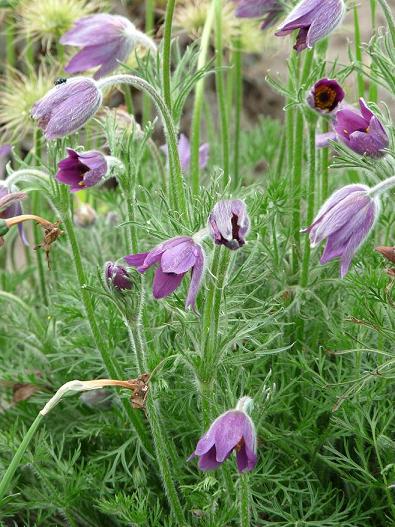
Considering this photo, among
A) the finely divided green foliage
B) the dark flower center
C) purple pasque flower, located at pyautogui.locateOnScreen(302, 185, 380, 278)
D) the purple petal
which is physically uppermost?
the dark flower center

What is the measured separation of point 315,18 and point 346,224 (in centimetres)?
41

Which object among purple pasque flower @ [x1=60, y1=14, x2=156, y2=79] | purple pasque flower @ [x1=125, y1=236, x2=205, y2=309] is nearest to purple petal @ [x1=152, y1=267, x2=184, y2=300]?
purple pasque flower @ [x1=125, y1=236, x2=205, y2=309]

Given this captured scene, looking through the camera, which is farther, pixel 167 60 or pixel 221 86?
pixel 221 86

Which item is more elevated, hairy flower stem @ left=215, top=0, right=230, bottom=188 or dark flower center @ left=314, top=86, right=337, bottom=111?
dark flower center @ left=314, top=86, right=337, bottom=111

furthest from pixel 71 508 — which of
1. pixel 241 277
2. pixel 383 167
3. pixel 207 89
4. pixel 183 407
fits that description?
pixel 207 89

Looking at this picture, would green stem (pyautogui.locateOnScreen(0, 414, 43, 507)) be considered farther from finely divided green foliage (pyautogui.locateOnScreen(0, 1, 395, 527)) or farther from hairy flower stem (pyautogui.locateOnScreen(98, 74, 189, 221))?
hairy flower stem (pyautogui.locateOnScreen(98, 74, 189, 221))

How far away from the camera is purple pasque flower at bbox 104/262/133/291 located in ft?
5.13

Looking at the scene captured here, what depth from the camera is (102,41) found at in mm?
1867

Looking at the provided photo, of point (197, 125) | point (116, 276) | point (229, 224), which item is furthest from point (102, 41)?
point (229, 224)

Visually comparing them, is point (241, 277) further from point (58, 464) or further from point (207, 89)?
point (207, 89)

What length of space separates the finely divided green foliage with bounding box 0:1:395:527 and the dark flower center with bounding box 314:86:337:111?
0.05 m

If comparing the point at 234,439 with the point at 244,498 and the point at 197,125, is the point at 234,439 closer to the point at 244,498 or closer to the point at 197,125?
the point at 244,498

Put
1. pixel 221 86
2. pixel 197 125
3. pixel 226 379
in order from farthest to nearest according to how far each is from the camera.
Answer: pixel 221 86 < pixel 197 125 < pixel 226 379

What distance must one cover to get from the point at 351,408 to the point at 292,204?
0.49 meters
